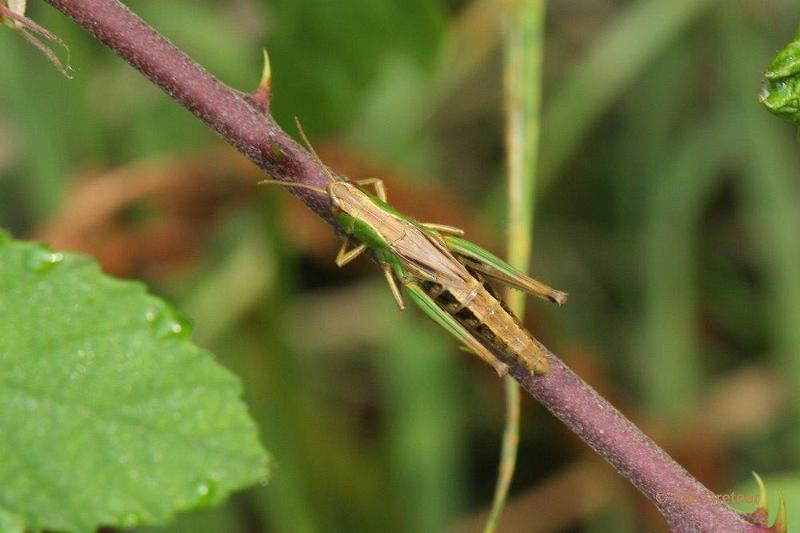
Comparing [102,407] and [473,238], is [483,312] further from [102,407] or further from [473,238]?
[473,238]

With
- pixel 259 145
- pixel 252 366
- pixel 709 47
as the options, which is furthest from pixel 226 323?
pixel 709 47

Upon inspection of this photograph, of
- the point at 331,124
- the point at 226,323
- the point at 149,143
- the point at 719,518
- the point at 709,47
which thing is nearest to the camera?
the point at 719,518

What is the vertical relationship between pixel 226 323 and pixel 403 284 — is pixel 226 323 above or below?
below

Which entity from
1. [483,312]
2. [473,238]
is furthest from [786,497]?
[473,238]

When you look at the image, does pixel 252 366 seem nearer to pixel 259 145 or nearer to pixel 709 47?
pixel 259 145

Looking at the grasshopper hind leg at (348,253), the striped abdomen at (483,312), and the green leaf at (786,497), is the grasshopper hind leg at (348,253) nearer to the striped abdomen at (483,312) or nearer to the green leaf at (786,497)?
the striped abdomen at (483,312)

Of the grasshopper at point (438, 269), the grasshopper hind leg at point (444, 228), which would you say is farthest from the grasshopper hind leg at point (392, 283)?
the grasshopper hind leg at point (444, 228)
